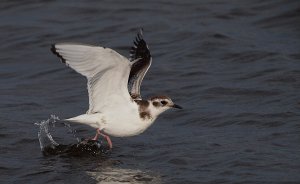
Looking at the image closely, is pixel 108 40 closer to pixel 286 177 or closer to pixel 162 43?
pixel 162 43

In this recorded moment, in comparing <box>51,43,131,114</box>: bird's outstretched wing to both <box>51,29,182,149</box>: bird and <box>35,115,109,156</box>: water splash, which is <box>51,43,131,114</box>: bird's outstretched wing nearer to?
<box>51,29,182,149</box>: bird

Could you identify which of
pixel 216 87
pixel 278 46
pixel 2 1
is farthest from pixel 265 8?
pixel 2 1

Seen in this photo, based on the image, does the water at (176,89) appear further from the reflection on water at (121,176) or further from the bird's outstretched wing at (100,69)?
the bird's outstretched wing at (100,69)

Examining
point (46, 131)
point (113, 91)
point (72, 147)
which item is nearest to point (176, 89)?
point (46, 131)

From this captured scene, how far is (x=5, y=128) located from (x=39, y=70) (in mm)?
3592

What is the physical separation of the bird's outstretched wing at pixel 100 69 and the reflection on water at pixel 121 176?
37.6 inches

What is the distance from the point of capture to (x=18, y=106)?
14766mm

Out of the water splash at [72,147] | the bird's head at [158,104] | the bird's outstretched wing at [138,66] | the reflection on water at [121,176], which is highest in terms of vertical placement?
the bird's outstretched wing at [138,66]

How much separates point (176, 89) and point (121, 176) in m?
4.69

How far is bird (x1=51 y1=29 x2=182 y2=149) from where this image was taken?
10828 mm

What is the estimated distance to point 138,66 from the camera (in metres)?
12.4

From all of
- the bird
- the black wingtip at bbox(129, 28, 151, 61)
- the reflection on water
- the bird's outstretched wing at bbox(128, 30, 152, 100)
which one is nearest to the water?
the reflection on water

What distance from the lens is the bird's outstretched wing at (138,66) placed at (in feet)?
40.4

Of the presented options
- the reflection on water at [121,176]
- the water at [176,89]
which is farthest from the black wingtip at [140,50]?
the reflection on water at [121,176]
